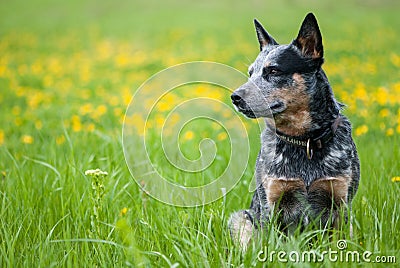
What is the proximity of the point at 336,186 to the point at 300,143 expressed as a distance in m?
0.36

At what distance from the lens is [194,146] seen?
536cm

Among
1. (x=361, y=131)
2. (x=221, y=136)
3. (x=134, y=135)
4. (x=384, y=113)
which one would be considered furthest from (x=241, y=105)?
(x=384, y=113)

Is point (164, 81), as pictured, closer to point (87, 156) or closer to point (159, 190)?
point (159, 190)

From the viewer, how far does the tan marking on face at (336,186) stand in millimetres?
3150

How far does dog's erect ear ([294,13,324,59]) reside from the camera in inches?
127

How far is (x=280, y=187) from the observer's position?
10.6ft

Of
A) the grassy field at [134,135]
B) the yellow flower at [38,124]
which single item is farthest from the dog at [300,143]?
the yellow flower at [38,124]

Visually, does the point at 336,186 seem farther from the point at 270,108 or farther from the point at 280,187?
the point at 270,108

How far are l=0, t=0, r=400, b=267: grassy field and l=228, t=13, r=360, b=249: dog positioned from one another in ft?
0.54

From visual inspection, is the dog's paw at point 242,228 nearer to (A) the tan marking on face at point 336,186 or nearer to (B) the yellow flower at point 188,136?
(A) the tan marking on face at point 336,186

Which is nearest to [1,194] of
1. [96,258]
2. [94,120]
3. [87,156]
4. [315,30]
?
[87,156]

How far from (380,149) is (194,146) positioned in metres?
1.79
